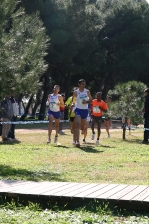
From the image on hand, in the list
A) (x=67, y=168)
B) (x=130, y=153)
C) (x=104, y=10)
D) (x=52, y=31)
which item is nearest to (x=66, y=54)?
(x=52, y=31)

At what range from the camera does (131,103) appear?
20281 mm

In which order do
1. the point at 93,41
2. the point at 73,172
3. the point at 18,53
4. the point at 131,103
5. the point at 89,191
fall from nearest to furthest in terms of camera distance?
the point at 89,191
the point at 73,172
the point at 18,53
the point at 131,103
the point at 93,41

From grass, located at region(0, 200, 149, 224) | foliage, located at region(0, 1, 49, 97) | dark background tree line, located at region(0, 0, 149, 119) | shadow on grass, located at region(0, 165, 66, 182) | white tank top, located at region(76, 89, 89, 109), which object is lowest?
grass, located at region(0, 200, 149, 224)

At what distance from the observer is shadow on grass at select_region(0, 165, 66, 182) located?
8461mm

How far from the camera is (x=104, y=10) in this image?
162 feet

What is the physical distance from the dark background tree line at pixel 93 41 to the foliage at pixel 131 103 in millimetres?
13947

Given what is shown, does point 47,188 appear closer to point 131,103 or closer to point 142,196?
point 142,196

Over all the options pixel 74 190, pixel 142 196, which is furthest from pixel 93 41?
pixel 142 196

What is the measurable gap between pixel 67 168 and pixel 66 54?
29757 mm

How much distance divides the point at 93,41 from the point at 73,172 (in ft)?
107

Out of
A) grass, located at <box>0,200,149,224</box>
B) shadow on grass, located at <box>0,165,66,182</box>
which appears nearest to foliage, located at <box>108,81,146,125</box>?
shadow on grass, located at <box>0,165,66,182</box>

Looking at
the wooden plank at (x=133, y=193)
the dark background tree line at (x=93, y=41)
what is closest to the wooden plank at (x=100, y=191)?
the wooden plank at (x=133, y=193)

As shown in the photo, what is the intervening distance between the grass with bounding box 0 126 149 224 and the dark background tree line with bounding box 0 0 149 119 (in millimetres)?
21145

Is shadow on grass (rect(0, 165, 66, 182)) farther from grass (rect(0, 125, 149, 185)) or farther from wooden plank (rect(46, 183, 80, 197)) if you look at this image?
wooden plank (rect(46, 183, 80, 197))
